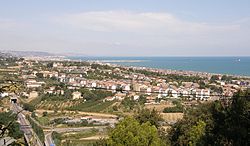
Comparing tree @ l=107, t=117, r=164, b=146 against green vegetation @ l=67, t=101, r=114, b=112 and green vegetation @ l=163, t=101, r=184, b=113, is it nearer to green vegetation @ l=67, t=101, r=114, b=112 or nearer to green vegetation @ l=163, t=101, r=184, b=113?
green vegetation @ l=163, t=101, r=184, b=113

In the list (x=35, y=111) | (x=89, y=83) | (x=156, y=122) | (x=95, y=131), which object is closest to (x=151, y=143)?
(x=156, y=122)

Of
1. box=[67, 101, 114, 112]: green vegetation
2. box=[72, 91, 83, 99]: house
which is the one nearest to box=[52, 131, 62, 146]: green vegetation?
box=[67, 101, 114, 112]: green vegetation

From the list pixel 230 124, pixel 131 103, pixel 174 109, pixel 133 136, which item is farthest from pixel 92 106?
pixel 230 124

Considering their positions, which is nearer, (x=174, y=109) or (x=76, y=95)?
(x=174, y=109)

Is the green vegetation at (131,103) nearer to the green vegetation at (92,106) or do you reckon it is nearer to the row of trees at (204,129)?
the green vegetation at (92,106)

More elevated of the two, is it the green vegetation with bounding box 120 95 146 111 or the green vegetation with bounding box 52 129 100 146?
the green vegetation with bounding box 120 95 146 111

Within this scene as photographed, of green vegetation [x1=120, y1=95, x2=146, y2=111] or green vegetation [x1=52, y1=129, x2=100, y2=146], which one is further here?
green vegetation [x1=120, y1=95, x2=146, y2=111]

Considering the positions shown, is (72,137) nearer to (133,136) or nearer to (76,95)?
(76,95)

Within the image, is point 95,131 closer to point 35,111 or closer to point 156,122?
point 35,111
